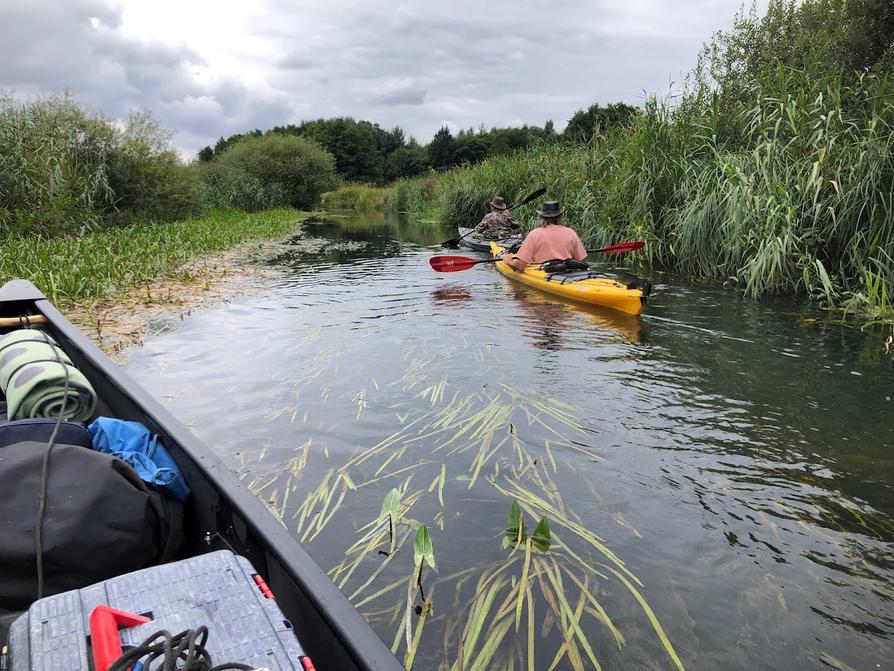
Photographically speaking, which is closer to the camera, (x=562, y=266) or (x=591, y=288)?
(x=591, y=288)

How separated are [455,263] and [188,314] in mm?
4052

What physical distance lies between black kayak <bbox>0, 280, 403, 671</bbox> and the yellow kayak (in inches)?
201

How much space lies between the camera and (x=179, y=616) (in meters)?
A: 1.33

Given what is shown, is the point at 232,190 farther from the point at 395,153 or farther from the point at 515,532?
the point at 395,153

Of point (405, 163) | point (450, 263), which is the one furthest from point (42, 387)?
point (405, 163)

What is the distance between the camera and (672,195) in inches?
367

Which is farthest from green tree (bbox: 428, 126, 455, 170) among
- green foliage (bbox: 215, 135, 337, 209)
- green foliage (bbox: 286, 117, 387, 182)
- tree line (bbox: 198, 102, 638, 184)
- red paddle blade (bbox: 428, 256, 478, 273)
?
red paddle blade (bbox: 428, 256, 478, 273)

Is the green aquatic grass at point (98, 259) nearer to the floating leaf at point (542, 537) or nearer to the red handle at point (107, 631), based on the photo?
the floating leaf at point (542, 537)

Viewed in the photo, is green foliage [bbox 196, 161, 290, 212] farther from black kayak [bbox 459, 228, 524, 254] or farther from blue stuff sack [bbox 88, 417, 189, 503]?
blue stuff sack [bbox 88, 417, 189, 503]

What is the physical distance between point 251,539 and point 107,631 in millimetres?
546

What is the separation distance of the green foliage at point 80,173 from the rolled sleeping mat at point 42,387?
930 centimetres

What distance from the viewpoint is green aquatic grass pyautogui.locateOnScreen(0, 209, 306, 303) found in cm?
698

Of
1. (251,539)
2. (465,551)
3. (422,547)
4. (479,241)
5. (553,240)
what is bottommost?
(465,551)

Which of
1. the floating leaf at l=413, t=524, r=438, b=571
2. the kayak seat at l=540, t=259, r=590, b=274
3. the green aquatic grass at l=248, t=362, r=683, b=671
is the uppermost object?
the kayak seat at l=540, t=259, r=590, b=274
